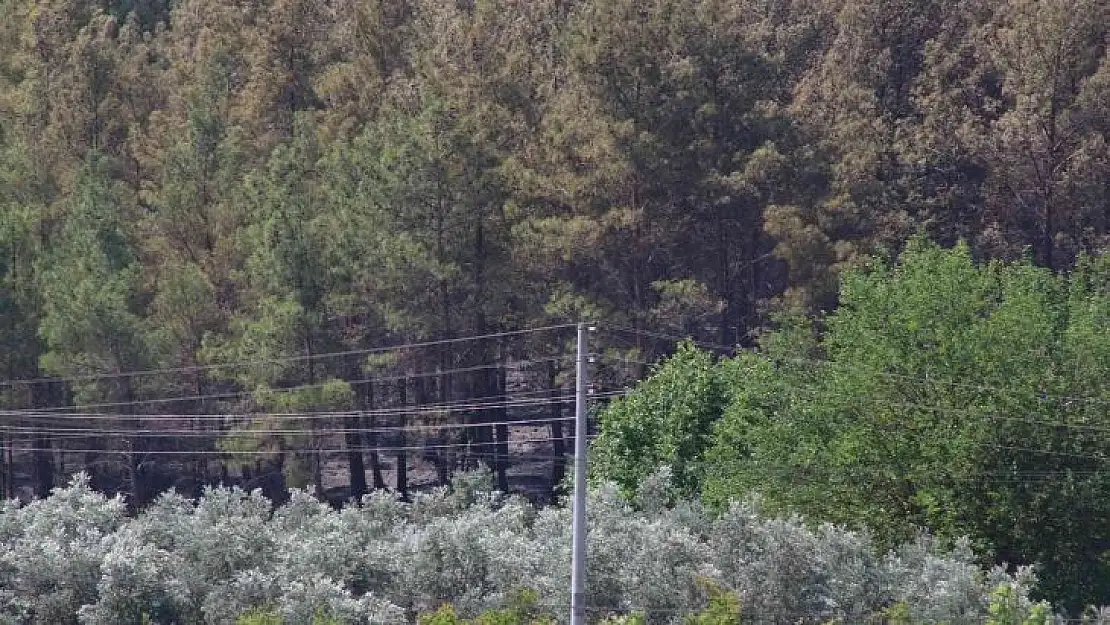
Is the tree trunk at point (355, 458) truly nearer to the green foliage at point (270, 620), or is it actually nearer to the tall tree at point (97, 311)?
the tall tree at point (97, 311)

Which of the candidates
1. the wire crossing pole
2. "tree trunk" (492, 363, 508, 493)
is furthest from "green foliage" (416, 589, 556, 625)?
"tree trunk" (492, 363, 508, 493)

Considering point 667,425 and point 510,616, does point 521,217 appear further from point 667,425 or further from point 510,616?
point 510,616

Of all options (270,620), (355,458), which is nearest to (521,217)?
(355,458)

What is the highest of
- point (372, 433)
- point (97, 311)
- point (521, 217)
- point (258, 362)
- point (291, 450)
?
point (521, 217)

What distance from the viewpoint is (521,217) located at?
44594 millimetres

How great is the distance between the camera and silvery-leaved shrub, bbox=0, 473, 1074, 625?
26.5m

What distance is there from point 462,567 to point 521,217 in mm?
17159

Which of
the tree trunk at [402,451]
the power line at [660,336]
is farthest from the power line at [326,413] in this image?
the power line at [660,336]

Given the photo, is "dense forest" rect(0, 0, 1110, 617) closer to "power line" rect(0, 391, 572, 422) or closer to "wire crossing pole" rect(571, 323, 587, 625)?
"power line" rect(0, 391, 572, 422)

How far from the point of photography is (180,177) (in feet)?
156

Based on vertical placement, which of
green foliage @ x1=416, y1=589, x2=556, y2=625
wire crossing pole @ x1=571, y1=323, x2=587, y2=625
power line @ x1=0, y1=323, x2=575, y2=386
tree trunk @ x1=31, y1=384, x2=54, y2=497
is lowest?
tree trunk @ x1=31, y1=384, x2=54, y2=497

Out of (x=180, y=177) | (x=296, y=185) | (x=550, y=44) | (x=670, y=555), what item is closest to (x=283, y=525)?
(x=670, y=555)

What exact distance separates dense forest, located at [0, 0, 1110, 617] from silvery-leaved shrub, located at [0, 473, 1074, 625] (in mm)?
8836

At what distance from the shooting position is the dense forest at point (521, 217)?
4309 centimetres
